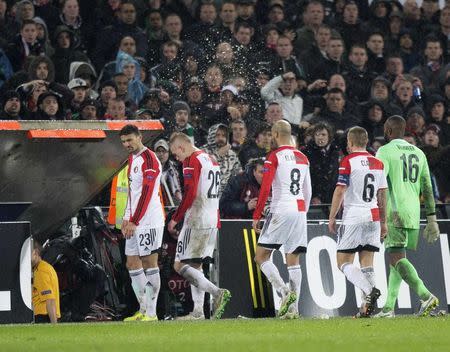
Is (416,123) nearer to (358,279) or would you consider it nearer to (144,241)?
(358,279)

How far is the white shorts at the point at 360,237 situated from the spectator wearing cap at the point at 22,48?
667 centimetres

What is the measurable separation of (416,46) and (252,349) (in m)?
15.4

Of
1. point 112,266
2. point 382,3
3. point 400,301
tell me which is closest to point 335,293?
point 400,301

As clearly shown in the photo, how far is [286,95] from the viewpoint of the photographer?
71.0ft

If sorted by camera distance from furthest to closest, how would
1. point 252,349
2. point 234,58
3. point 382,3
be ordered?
point 382,3 < point 234,58 < point 252,349

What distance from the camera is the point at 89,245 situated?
1684cm

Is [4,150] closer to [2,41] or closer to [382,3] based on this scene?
[2,41]

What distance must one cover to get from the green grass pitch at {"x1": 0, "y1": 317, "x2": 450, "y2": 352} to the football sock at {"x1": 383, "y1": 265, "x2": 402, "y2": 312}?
61 centimetres

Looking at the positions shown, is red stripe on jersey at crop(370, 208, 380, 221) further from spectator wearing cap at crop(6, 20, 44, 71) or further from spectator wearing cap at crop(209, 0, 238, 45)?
spectator wearing cap at crop(209, 0, 238, 45)

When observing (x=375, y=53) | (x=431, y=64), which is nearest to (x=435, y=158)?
(x=375, y=53)

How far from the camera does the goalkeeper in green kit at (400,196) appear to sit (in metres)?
15.6

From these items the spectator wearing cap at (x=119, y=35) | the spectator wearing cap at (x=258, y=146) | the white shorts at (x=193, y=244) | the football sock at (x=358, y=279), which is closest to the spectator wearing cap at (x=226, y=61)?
the spectator wearing cap at (x=119, y=35)

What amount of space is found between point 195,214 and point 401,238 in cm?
239

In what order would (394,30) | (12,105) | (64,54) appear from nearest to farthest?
(12,105) → (64,54) → (394,30)
